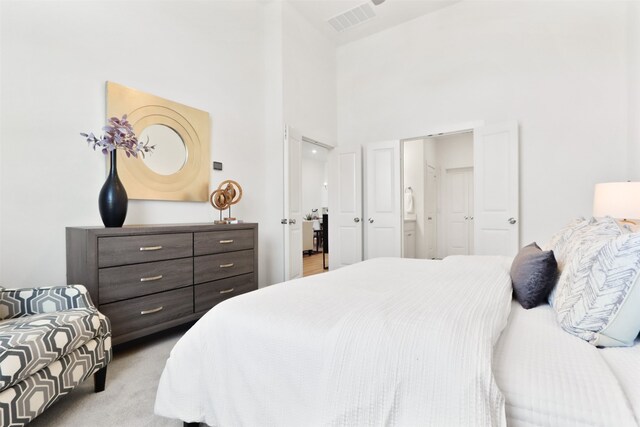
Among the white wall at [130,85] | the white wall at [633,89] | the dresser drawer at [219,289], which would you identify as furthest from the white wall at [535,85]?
the dresser drawer at [219,289]

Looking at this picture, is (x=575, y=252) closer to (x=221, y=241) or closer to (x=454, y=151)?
(x=221, y=241)

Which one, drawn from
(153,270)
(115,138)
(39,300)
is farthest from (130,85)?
(39,300)

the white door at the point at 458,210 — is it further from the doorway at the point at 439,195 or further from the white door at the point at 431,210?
the white door at the point at 431,210

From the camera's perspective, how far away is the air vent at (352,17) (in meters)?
4.07

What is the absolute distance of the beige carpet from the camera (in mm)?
1415

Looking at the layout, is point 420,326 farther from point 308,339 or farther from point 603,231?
point 603,231

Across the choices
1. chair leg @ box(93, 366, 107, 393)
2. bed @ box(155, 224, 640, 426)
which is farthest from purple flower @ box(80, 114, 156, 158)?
bed @ box(155, 224, 640, 426)

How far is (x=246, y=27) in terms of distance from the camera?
371cm

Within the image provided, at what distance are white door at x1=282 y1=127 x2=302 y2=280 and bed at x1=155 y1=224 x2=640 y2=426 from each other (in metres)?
2.36

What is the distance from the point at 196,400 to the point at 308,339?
0.58 metres

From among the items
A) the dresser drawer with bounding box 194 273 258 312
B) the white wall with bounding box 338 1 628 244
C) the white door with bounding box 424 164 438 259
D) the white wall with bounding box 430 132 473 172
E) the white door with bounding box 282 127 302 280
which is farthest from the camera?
the white wall with bounding box 430 132 473 172

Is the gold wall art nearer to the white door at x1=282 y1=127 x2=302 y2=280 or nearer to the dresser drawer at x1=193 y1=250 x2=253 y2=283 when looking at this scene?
the dresser drawer at x1=193 y1=250 x2=253 y2=283

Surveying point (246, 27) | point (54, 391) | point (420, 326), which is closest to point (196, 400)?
point (54, 391)

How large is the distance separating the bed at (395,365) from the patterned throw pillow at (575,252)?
0.09 m
